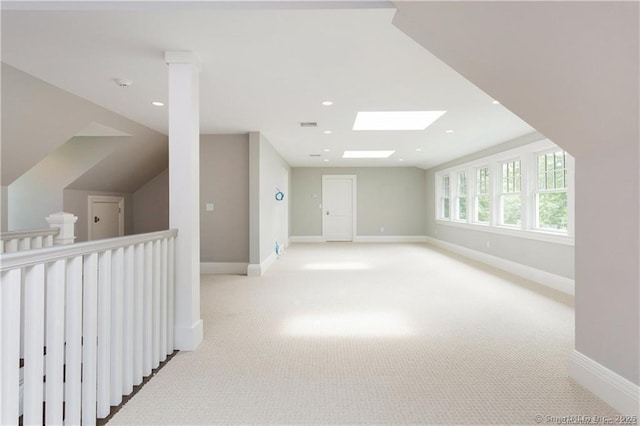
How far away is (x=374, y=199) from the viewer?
1030 cm

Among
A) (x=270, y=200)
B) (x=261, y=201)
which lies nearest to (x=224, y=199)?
(x=261, y=201)

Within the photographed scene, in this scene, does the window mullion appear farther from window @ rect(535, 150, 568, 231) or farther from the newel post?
the newel post

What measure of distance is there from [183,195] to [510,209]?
5.52 metres

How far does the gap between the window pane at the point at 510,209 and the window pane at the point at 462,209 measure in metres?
1.67

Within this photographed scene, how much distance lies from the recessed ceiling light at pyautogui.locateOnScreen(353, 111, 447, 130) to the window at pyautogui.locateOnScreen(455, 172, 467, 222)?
3.31 metres

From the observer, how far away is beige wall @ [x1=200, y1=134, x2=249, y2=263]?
5.68 meters

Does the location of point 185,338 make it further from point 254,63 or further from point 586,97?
point 586,97

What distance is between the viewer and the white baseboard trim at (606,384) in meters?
1.72

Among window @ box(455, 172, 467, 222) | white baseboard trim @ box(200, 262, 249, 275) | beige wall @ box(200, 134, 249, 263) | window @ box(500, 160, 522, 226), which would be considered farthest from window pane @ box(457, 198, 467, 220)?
white baseboard trim @ box(200, 262, 249, 275)

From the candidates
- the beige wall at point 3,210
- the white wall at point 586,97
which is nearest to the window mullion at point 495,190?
the white wall at point 586,97

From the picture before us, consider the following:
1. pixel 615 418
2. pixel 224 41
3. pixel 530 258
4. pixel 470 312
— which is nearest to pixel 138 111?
pixel 224 41

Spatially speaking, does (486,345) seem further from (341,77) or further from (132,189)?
(132,189)

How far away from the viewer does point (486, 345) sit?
2.72 metres

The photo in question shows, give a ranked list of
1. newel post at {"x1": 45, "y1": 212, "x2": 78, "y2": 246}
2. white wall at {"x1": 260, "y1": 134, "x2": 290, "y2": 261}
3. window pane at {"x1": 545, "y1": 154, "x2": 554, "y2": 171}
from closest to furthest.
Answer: newel post at {"x1": 45, "y1": 212, "x2": 78, "y2": 246} < window pane at {"x1": 545, "y1": 154, "x2": 554, "y2": 171} < white wall at {"x1": 260, "y1": 134, "x2": 290, "y2": 261}
